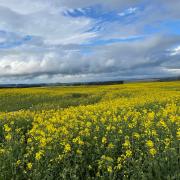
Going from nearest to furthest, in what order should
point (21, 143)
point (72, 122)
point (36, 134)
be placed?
1. point (21, 143)
2. point (36, 134)
3. point (72, 122)

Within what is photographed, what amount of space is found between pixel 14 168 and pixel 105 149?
204cm

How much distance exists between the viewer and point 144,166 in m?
5.30

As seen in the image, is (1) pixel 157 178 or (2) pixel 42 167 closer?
(1) pixel 157 178

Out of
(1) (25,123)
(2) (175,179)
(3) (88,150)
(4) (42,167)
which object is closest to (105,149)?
(3) (88,150)

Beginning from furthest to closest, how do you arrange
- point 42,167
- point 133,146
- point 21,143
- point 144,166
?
point 21,143
point 133,146
point 42,167
point 144,166

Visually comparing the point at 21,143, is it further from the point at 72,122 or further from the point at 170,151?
the point at 170,151

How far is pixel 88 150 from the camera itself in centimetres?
681

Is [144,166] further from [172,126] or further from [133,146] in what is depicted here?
[172,126]

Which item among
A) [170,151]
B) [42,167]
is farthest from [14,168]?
[170,151]

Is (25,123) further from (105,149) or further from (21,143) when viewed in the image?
(105,149)

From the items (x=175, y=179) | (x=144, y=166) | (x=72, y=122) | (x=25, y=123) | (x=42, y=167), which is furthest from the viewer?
(x=25, y=123)

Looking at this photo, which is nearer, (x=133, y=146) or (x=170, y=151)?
(x=170, y=151)

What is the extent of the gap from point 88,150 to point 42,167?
4.36 feet

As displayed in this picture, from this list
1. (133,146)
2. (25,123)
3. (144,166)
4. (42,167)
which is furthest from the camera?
(25,123)
